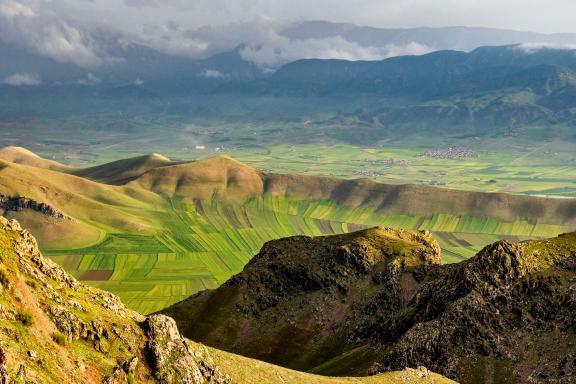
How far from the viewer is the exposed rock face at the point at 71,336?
234ft

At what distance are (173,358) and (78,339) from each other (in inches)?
584

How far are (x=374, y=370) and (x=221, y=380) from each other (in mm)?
60961

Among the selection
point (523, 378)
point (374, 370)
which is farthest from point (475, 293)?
point (374, 370)

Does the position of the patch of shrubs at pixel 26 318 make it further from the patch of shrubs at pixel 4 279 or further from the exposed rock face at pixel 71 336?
the patch of shrubs at pixel 4 279

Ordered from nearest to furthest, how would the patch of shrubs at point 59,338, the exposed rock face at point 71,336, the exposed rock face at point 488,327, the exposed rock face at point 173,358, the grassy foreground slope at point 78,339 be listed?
the exposed rock face at point 71,336
the grassy foreground slope at point 78,339
the patch of shrubs at point 59,338
the exposed rock face at point 173,358
the exposed rock face at point 488,327

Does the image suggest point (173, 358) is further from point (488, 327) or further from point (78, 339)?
point (488, 327)

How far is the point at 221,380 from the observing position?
93.8m

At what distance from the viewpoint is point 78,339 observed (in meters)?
83.4

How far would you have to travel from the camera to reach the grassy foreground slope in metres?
71.6

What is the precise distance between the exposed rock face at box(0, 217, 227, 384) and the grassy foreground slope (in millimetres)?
113

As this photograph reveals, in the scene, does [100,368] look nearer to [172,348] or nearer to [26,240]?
[172,348]

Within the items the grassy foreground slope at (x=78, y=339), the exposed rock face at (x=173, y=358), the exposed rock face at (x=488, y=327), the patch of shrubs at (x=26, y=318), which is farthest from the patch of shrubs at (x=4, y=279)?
the exposed rock face at (x=488, y=327)

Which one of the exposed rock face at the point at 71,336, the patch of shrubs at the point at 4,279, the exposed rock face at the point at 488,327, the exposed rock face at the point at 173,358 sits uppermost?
the patch of shrubs at the point at 4,279

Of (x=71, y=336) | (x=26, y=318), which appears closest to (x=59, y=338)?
(x=71, y=336)
